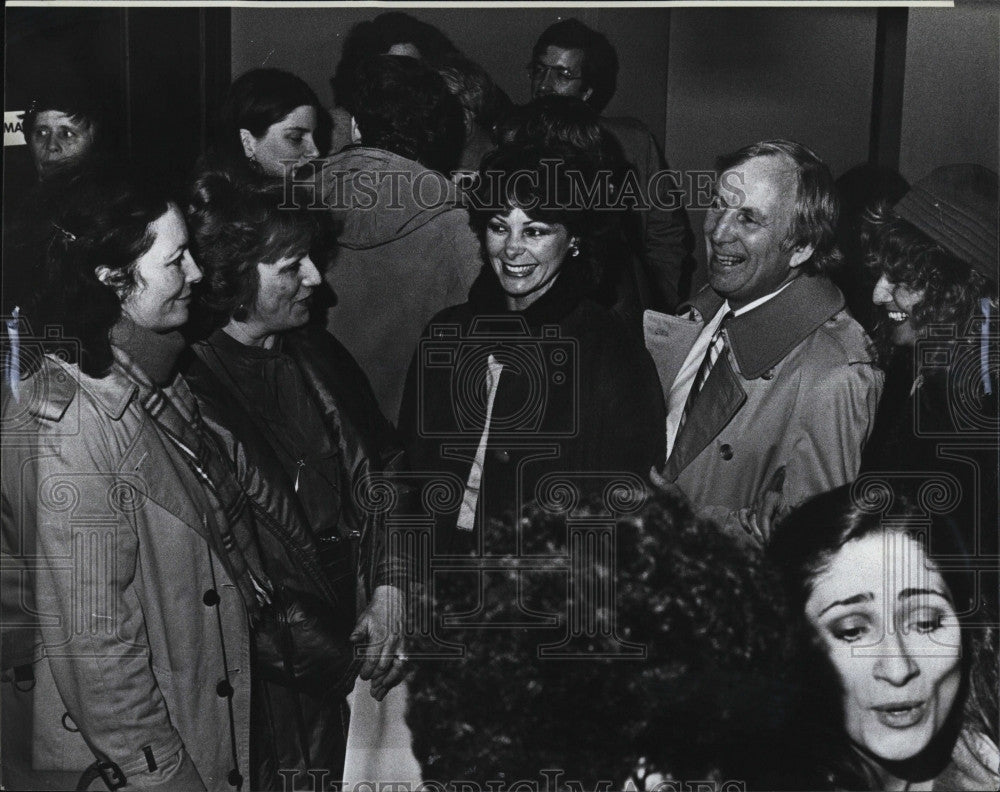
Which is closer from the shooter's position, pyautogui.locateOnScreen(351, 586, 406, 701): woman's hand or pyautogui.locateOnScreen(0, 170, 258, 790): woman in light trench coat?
pyautogui.locateOnScreen(0, 170, 258, 790): woman in light trench coat

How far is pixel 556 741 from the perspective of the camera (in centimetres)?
359

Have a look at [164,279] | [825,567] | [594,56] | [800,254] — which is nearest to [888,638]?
[825,567]

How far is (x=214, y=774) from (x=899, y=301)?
219cm

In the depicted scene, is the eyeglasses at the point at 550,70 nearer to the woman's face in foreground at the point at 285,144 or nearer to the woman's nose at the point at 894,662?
the woman's face in foreground at the point at 285,144

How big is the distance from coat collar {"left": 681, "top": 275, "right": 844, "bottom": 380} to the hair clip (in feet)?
5.29

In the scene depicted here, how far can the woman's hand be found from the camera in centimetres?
359

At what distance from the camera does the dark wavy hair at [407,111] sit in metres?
3.58

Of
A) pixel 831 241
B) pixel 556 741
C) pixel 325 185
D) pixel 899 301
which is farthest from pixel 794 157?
pixel 556 741

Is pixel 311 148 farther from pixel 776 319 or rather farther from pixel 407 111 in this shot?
pixel 776 319

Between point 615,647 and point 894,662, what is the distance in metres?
0.74

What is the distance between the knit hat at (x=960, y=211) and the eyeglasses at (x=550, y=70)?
0.93 meters

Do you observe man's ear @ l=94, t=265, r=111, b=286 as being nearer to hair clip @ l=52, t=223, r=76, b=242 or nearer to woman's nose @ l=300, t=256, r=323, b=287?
hair clip @ l=52, t=223, r=76, b=242
